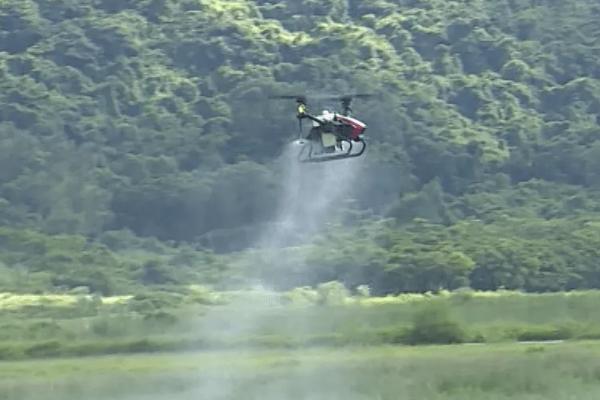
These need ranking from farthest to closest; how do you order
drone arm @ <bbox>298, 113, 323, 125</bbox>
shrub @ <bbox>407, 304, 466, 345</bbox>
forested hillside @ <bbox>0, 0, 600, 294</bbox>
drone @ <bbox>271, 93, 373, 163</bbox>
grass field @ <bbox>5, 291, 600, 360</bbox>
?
forested hillside @ <bbox>0, 0, 600, 294</bbox> < shrub @ <bbox>407, 304, 466, 345</bbox> < grass field @ <bbox>5, 291, 600, 360</bbox> < drone @ <bbox>271, 93, 373, 163</bbox> < drone arm @ <bbox>298, 113, 323, 125</bbox>

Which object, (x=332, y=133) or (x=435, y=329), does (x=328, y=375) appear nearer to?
(x=435, y=329)

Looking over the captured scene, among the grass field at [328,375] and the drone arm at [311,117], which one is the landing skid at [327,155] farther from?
the grass field at [328,375]

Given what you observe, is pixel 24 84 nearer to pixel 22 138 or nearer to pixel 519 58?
pixel 22 138

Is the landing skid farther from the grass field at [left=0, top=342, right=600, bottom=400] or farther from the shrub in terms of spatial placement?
the shrub

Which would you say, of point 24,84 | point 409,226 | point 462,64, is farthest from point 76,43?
point 409,226

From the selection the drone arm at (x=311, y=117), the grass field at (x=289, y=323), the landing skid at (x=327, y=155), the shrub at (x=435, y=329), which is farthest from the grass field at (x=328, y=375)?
the drone arm at (x=311, y=117)

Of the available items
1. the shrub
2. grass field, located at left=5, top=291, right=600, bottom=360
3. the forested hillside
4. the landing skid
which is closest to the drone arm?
the landing skid
